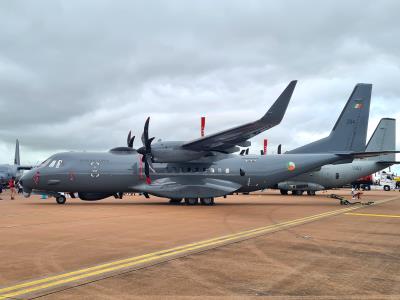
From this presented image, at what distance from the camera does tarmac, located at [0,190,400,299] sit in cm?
570

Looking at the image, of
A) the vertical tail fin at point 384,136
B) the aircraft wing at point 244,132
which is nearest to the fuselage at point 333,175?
the vertical tail fin at point 384,136

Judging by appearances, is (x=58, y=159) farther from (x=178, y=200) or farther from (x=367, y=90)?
(x=367, y=90)

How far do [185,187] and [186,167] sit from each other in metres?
1.61

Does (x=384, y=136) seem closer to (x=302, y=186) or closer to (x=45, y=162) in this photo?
(x=302, y=186)

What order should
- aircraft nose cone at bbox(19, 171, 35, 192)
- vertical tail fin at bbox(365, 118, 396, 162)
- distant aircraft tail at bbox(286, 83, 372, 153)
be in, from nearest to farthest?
aircraft nose cone at bbox(19, 171, 35, 192) → distant aircraft tail at bbox(286, 83, 372, 153) → vertical tail fin at bbox(365, 118, 396, 162)

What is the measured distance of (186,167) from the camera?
24766mm

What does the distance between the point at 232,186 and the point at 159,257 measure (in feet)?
57.1

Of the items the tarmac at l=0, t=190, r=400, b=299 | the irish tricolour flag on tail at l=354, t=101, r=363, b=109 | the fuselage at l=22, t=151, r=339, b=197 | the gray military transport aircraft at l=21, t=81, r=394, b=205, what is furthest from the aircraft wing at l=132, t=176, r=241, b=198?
the irish tricolour flag on tail at l=354, t=101, r=363, b=109

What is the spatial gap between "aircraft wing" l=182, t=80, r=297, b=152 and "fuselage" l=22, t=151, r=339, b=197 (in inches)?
77.2

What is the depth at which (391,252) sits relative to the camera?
29.8 feet

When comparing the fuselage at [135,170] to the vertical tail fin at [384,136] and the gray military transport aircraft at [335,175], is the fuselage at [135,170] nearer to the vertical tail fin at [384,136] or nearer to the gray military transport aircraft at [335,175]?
the gray military transport aircraft at [335,175]

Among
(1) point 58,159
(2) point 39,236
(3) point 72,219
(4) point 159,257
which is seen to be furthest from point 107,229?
(1) point 58,159

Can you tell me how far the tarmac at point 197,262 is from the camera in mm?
5699

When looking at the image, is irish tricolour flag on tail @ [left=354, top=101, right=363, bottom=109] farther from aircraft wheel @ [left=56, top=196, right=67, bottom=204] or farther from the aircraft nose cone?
the aircraft nose cone
